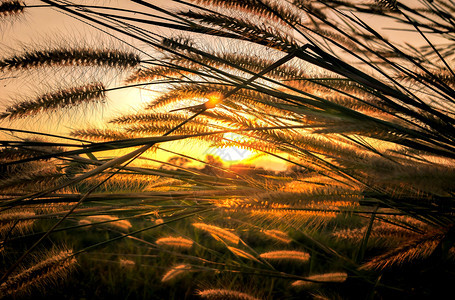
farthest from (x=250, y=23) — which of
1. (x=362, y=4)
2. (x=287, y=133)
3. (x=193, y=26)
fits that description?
(x=362, y=4)

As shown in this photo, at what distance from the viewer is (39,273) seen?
936mm

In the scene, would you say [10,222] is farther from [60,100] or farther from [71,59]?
[71,59]

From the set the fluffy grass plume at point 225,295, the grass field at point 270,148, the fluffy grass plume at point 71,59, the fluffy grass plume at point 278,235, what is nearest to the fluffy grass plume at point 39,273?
the grass field at point 270,148

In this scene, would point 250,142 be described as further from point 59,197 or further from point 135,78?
point 59,197

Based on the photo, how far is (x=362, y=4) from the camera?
1.12 meters

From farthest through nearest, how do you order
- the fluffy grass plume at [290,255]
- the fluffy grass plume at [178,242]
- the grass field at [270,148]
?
the fluffy grass plume at [178,242], the fluffy grass plume at [290,255], the grass field at [270,148]

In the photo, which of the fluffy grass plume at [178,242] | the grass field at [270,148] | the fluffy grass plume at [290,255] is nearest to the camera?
the grass field at [270,148]

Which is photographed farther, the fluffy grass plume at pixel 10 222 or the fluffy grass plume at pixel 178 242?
the fluffy grass plume at pixel 178 242

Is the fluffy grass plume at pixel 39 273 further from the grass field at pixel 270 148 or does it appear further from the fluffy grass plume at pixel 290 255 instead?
the fluffy grass plume at pixel 290 255

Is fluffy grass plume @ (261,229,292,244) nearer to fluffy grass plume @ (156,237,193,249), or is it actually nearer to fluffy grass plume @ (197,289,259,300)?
fluffy grass plume @ (197,289,259,300)

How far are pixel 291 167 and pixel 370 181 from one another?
0.49 metres

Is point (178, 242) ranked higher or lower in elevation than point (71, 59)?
lower

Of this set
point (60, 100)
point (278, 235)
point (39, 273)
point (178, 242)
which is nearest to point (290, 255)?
point (278, 235)

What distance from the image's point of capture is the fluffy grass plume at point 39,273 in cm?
87
